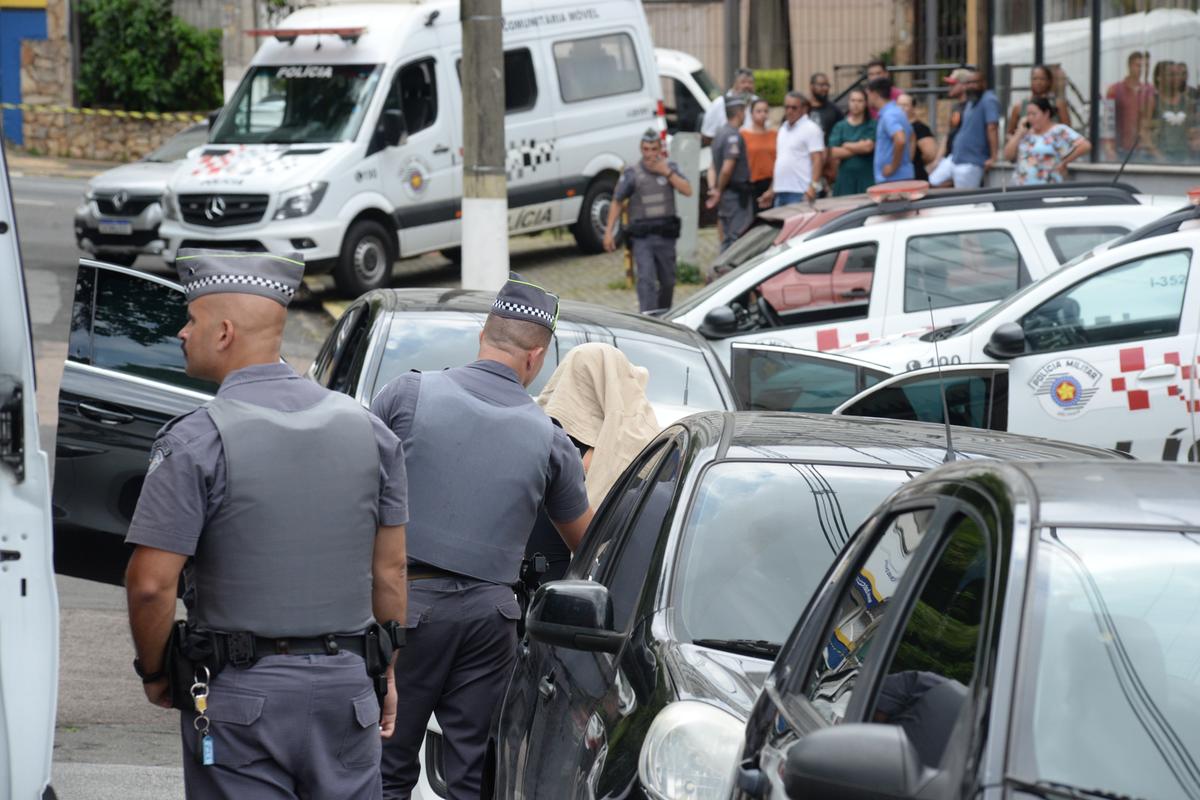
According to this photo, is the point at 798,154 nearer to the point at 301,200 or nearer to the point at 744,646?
the point at 301,200

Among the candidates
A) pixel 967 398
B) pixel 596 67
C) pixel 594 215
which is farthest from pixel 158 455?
pixel 594 215

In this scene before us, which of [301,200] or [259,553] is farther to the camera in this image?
[301,200]

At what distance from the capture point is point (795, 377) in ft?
29.9

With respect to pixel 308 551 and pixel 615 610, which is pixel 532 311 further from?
pixel 308 551

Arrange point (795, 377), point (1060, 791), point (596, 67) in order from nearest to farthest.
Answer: point (1060, 791), point (795, 377), point (596, 67)

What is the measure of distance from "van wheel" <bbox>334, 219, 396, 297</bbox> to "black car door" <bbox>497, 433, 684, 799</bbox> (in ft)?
40.0

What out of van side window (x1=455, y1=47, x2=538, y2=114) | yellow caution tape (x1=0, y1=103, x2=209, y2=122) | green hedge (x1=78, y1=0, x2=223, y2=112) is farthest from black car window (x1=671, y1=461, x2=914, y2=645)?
green hedge (x1=78, y1=0, x2=223, y2=112)

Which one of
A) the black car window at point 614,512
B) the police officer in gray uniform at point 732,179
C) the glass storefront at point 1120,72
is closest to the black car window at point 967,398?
the black car window at point 614,512

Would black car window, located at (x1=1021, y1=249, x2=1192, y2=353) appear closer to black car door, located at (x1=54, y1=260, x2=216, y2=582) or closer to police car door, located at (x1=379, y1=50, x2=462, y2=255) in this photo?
black car door, located at (x1=54, y1=260, x2=216, y2=582)

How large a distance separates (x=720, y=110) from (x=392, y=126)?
460 centimetres

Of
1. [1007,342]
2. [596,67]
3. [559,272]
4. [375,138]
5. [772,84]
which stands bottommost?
[559,272]

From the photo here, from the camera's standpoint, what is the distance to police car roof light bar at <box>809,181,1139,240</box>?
11.7 metres

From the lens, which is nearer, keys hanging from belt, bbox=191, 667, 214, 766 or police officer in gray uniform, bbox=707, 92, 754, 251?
keys hanging from belt, bbox=191, 667, 214, 766

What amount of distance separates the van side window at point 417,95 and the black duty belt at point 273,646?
14.1 metres
